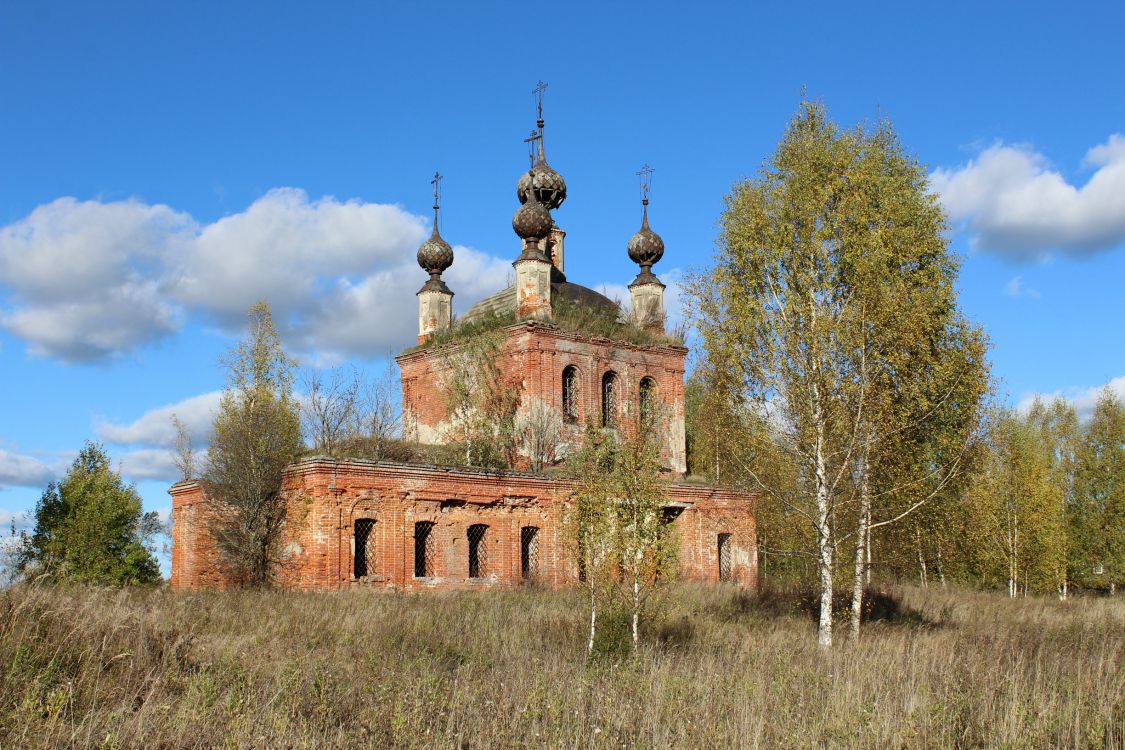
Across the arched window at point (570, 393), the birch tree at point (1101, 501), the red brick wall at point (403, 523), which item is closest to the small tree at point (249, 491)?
the red brick wall at point (403, 523)

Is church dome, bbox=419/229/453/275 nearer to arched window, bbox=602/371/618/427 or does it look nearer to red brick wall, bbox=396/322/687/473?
red brick wall, bbox=396/322/687/473

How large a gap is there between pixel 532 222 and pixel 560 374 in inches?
193

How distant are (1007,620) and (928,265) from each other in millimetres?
7637

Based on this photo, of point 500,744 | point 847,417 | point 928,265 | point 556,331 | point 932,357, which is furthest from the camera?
point 556,331

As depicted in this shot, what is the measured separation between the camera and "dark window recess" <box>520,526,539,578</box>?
24.0 m

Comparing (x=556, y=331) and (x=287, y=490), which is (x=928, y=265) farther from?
(x=287, y=490)

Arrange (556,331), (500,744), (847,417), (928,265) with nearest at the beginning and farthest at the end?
(500,744), (847,417), (928,265), (556,331)

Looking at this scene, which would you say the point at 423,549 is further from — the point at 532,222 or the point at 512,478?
the point at 532,222

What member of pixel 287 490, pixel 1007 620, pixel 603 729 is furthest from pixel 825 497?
pixel 287 490

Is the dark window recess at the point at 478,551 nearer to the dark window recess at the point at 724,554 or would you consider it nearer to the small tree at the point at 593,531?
the dark window recess at the point at 724,554

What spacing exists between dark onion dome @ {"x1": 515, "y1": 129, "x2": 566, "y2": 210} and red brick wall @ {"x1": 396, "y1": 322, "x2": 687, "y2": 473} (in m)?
6.82

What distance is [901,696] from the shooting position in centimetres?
962

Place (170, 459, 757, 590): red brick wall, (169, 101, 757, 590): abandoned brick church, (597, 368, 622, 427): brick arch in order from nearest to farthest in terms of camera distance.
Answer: (170, 459, 757, 590): red brick wall
(169, 101, 757, 590): abandoned brick church
(597, 368, 622, 427): brick arch

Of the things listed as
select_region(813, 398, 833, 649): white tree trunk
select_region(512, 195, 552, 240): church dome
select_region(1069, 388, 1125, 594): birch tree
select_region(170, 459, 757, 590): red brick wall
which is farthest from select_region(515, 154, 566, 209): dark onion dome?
select_region(1069, 388, 1125, 594): birch tree
